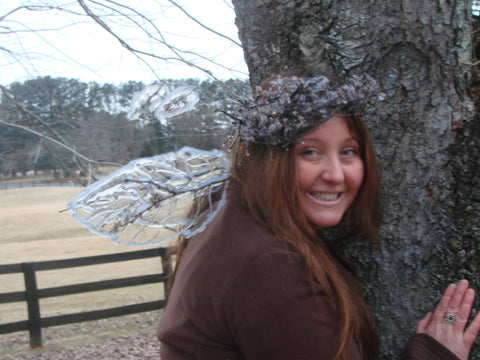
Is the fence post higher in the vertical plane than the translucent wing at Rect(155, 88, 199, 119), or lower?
lower

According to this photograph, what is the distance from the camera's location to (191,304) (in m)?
1.21

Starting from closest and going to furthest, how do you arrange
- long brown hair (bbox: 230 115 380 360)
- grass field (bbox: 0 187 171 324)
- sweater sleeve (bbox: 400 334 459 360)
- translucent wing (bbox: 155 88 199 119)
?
long brown hair (bbox: 230 115 380 360), sweater sleeve (bbox: 400 334 459 360), translucent wing (bbox: 155 88 199 119), grass field (bbox: 0 187 171 324)

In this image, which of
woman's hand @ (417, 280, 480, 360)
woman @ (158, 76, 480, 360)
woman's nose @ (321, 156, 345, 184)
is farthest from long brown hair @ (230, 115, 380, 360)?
woman's hand @ (417, 280, 480, 360)

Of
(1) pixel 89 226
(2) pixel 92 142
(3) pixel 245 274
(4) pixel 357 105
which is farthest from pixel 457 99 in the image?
(2) pixel 92 142

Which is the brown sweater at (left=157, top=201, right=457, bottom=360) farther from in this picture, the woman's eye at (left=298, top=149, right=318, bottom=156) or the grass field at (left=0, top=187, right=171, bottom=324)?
the grass field at (left=0, top=187, right=171, bottom=324)

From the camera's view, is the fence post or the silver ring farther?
the fence post

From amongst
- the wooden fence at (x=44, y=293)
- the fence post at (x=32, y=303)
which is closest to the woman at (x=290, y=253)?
the wooden fence at (x=44, y=293)

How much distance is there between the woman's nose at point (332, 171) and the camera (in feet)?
4.46

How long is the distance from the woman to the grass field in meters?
0.49

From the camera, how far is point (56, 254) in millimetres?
14578

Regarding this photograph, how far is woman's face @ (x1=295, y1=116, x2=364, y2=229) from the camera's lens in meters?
1.35

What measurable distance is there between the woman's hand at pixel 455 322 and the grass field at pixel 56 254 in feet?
4.13

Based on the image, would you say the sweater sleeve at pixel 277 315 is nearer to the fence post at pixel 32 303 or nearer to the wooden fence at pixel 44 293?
the wooden fence at pixel 44 293

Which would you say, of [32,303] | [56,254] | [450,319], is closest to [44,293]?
[32,303]
